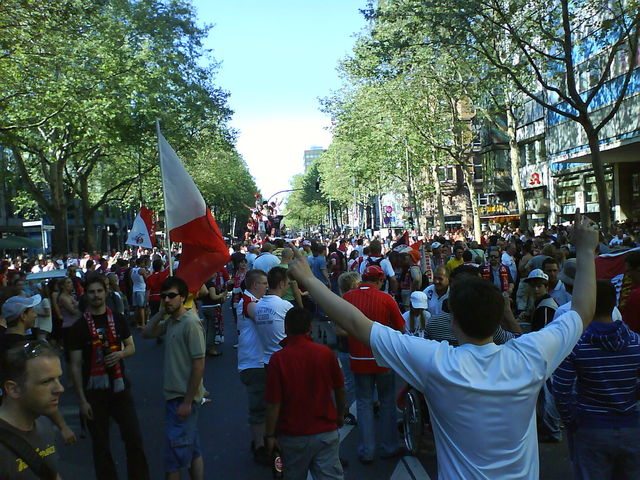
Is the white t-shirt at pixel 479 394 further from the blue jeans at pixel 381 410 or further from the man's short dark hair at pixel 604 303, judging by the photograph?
the blue jeans at pixel 381 410

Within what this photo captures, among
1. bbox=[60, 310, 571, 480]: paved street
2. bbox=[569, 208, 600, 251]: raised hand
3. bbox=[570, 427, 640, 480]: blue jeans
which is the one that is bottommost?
bbox=[60, 310, 571, 480]: paved street

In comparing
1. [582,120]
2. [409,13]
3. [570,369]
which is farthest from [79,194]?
[570,369]

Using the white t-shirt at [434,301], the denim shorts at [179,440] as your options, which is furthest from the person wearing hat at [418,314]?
the denim shorts at [179,440]

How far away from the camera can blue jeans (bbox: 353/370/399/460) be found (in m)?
6.15

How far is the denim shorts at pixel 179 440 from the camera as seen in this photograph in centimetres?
491

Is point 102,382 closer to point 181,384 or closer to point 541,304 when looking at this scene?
point 181,384

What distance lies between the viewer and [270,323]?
607 cm

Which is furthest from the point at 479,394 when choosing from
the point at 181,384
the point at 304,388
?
the point at 181,384

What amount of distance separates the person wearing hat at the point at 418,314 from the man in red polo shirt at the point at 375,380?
118 cm

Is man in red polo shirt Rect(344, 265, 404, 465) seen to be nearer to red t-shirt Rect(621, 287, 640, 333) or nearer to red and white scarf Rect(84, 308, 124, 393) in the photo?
red t-shirt Rect(621, 287, 640, 333)

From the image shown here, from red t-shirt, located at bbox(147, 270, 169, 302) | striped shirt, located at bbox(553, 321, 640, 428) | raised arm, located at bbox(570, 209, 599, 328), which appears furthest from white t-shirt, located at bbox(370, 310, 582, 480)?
→ red t-shirt, located at bbox(147, 270, 169, 302)

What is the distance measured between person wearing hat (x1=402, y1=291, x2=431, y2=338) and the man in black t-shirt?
3190 millimetres

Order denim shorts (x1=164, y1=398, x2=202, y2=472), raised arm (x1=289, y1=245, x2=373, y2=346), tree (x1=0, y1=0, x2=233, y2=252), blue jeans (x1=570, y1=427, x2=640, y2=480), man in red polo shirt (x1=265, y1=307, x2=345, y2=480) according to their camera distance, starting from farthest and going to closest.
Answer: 1. tree (x1=0, y1=0, x2=233, y2=252)
2. denim shorts (x1=164, y1=398, x2=202, y2=472)
3. man in red polo shirt (x1=265, y1=307, x2=345, y2=480)
4. blue jeans (x1=570, y1=427, x2=640, y2=480)
5. raised arm (x1=289, y1=245, x2=373, y2=346)

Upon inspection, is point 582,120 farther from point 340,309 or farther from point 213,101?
point 213,101
